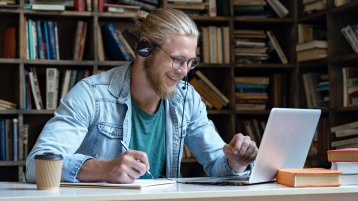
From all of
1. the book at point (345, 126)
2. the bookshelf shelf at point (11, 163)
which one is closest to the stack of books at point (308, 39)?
the book at point (345, 126)

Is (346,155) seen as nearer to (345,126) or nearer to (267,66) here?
(345,126)

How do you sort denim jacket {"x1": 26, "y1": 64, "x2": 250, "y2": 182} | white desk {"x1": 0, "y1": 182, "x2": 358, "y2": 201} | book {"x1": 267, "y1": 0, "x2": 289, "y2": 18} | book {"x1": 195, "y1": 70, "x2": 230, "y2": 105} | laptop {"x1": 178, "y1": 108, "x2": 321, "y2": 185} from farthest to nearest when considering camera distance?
book {"x1": 267, "y1": 0, "x2": 289, "y2": 18}, book {"x1": 195, "y1": 70, "x2": 230, "y2": 105}, denim jacket {"x1": 26, "y1": 64, "x2": 250, "y2": 182}, laptop {"x1": 178, "y1": 108, "x2": 321, "y2": 185}, white desk {"x1": 0, "y1": 182, "x2": 358, "y2": 201}

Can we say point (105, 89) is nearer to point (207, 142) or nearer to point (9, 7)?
point (207, 142)

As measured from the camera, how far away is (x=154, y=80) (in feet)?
7.23

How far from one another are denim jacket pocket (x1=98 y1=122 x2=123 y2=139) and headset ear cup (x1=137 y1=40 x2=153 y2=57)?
268mm

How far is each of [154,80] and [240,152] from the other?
1.41 feet

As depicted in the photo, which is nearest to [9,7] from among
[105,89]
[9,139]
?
[9,139]

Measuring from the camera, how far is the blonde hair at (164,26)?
218cm

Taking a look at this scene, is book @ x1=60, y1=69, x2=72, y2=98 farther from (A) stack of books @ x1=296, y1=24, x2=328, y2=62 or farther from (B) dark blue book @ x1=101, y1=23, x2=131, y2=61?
(A) stack of books @ x1=296, y1=24, x2=328, y2=62

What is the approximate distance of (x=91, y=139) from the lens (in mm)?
2141

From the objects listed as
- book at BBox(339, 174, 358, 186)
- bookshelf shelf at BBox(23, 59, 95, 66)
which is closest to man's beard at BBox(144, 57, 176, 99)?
book at BBox(339, 174, 358, 186)

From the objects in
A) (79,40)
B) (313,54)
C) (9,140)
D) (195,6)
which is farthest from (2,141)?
(313,54)

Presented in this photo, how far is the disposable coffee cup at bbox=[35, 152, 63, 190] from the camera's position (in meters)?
1.54

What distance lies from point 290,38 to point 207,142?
2.00 metres
